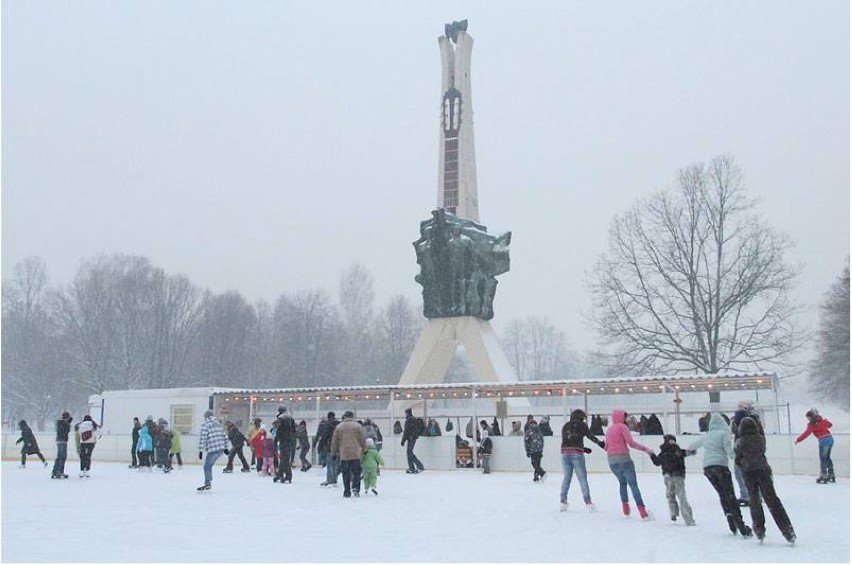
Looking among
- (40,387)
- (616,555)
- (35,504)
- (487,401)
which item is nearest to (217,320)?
(40,387)

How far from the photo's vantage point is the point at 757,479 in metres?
7.72

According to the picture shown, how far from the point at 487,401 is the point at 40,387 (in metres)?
33.0

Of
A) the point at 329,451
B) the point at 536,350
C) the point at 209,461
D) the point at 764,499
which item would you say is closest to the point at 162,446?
the point at 329,451

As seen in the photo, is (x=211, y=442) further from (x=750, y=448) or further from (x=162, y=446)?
(x=750, y=448)

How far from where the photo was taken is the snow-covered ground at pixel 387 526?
24.2 feet

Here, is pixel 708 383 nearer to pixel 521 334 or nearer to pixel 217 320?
pixel 217 320

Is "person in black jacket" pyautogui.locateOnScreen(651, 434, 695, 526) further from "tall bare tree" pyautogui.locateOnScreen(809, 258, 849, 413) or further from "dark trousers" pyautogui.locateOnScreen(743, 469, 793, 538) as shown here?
"tall bare tree" pyautogui.locateOnScreen(809, 258, 849, 413)

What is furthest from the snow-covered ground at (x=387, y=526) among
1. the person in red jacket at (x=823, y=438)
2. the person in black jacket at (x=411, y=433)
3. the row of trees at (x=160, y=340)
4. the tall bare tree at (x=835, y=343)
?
the row of trees at (x=160, y=340)

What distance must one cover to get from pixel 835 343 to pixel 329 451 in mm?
29431

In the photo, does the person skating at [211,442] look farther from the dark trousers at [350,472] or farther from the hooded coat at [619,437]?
the hooded coat at [619,437]

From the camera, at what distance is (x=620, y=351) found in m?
30.3

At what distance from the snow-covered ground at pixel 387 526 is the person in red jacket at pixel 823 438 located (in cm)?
28

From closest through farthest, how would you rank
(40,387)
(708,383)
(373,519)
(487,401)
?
(373,519), (708,383), (487,401), (40,387)

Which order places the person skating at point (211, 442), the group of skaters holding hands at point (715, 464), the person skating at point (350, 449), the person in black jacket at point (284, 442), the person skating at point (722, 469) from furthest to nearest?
1. the person in black jacket at point (284, 442)
2. the person skating at point (211, 442)
3. the person skating at point (350, 449)
4. the person skating at point (722, 469)
5. the group of skaters holding hands at point (715, 464)
